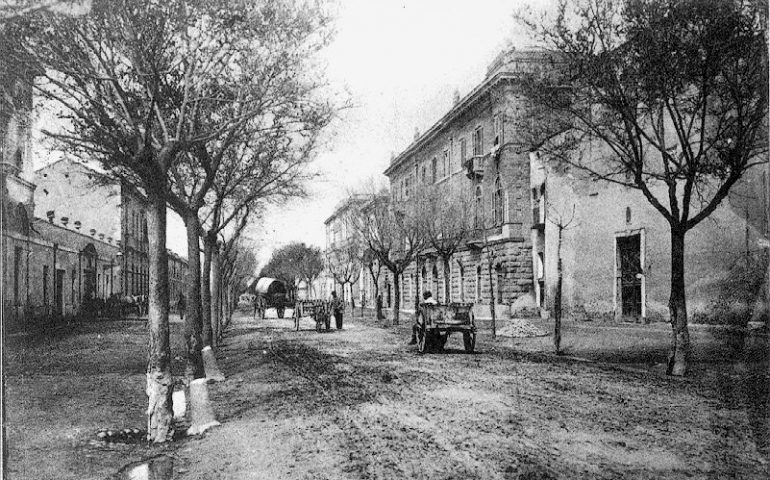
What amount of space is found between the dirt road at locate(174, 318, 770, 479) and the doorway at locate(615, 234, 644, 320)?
7.18 meters

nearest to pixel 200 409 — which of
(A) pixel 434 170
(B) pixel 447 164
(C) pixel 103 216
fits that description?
(C) pixel 103 216

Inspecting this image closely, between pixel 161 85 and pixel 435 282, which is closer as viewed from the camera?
pixel 161 85

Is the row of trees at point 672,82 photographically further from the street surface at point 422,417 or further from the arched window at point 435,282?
the arched window at point 435,282

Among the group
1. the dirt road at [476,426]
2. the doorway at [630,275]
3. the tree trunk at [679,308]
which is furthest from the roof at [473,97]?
the doorway at [630,275]

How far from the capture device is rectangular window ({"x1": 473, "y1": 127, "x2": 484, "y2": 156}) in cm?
2896

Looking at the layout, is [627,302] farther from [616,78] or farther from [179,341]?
[179,341]

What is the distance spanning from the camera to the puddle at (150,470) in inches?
212

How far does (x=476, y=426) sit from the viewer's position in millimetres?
6707

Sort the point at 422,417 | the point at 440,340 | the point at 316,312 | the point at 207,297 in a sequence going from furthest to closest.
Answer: the point at 316,312 → the point at 440,340 → the point at 207,297 → the point at 422,417

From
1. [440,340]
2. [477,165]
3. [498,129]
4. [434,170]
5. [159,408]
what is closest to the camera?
[159,408]

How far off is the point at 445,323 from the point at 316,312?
1167 centimetres

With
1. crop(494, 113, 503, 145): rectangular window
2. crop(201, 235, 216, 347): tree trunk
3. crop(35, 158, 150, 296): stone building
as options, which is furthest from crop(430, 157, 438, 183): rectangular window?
crop(201, 235, 216, 347): tree trunk

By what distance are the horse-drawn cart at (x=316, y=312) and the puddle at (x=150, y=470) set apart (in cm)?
1834

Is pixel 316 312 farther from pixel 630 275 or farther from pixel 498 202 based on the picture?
pixel 630 275
